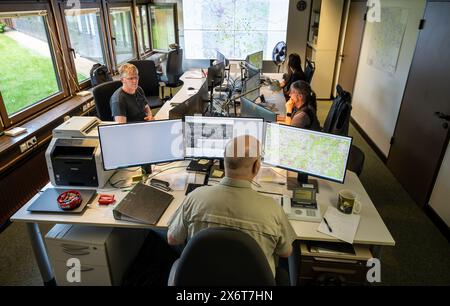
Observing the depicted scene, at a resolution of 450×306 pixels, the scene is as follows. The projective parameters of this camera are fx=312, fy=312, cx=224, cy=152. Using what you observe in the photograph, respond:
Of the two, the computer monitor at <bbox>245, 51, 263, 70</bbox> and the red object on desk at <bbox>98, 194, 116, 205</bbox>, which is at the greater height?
the computer monitor at <bbox>245, 51, 263, 70</bbox>

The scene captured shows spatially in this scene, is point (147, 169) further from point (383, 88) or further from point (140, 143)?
point (383, 88)

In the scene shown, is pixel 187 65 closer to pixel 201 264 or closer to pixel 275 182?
pixel 275 182

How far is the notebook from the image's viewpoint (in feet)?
6.24

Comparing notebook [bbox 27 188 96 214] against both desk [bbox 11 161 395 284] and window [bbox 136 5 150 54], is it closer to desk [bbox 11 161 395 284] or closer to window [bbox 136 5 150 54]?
desk [bbox 11 161 395 284]

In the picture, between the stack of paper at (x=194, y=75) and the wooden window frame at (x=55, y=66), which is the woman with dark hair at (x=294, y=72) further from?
the wooden window frame at (x=55, y=66)

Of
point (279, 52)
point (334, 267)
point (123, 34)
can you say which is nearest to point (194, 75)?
point (123, 34)

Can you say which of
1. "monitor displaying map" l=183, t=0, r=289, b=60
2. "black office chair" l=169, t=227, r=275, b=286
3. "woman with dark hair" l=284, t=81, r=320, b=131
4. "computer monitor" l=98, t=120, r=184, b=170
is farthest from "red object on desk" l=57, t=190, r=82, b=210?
"monitor displaying map" l=183, t=0, r=289, b=60

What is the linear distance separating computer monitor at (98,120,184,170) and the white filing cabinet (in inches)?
17.4

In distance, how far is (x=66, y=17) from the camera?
150 inches

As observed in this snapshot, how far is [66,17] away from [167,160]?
109 inches

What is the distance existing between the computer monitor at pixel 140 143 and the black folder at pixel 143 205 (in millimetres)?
208

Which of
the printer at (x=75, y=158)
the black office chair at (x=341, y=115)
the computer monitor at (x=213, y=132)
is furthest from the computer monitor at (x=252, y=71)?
the printer at (x=75, y=158)

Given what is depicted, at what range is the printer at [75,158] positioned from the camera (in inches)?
81.3
